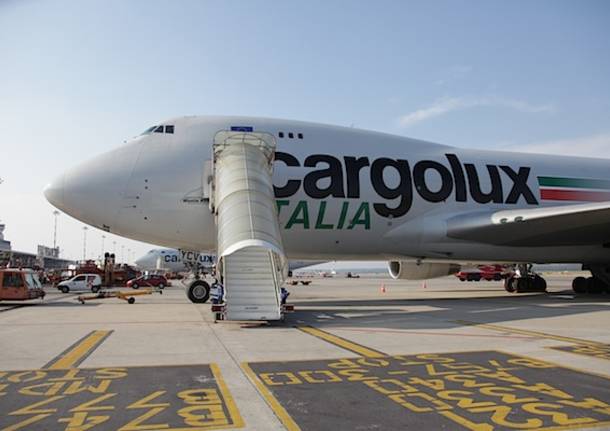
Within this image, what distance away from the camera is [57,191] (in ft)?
57.1

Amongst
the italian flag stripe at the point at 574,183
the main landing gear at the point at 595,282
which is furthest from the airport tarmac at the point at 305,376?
the main landing gear at the point at 595,282

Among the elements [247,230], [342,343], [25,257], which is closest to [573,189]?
[247,230]

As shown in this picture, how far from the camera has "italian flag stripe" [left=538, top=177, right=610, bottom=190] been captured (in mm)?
22042

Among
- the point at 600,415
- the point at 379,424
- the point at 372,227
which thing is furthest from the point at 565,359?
the point at 372,227

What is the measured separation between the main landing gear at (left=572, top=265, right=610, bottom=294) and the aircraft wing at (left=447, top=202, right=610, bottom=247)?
13.2 feet

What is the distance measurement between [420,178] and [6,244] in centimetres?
11447

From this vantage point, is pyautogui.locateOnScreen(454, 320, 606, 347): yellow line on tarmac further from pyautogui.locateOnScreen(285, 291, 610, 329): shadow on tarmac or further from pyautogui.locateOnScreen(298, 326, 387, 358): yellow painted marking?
pyautogui.locateOnScreen(298, 326, 387, 358): yellow painted marking

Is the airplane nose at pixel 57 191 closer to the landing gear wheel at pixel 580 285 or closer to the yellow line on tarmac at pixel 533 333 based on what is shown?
the yellow line on tarmac at pixel 533 333

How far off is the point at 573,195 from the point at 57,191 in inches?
827

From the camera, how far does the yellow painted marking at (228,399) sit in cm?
484

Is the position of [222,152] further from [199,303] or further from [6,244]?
[6,244]

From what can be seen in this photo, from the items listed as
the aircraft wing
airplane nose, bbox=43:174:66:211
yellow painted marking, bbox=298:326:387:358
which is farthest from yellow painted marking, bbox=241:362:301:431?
the aircraft wing

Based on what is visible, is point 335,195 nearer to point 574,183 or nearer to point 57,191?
point 57,191

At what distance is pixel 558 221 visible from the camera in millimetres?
18875
